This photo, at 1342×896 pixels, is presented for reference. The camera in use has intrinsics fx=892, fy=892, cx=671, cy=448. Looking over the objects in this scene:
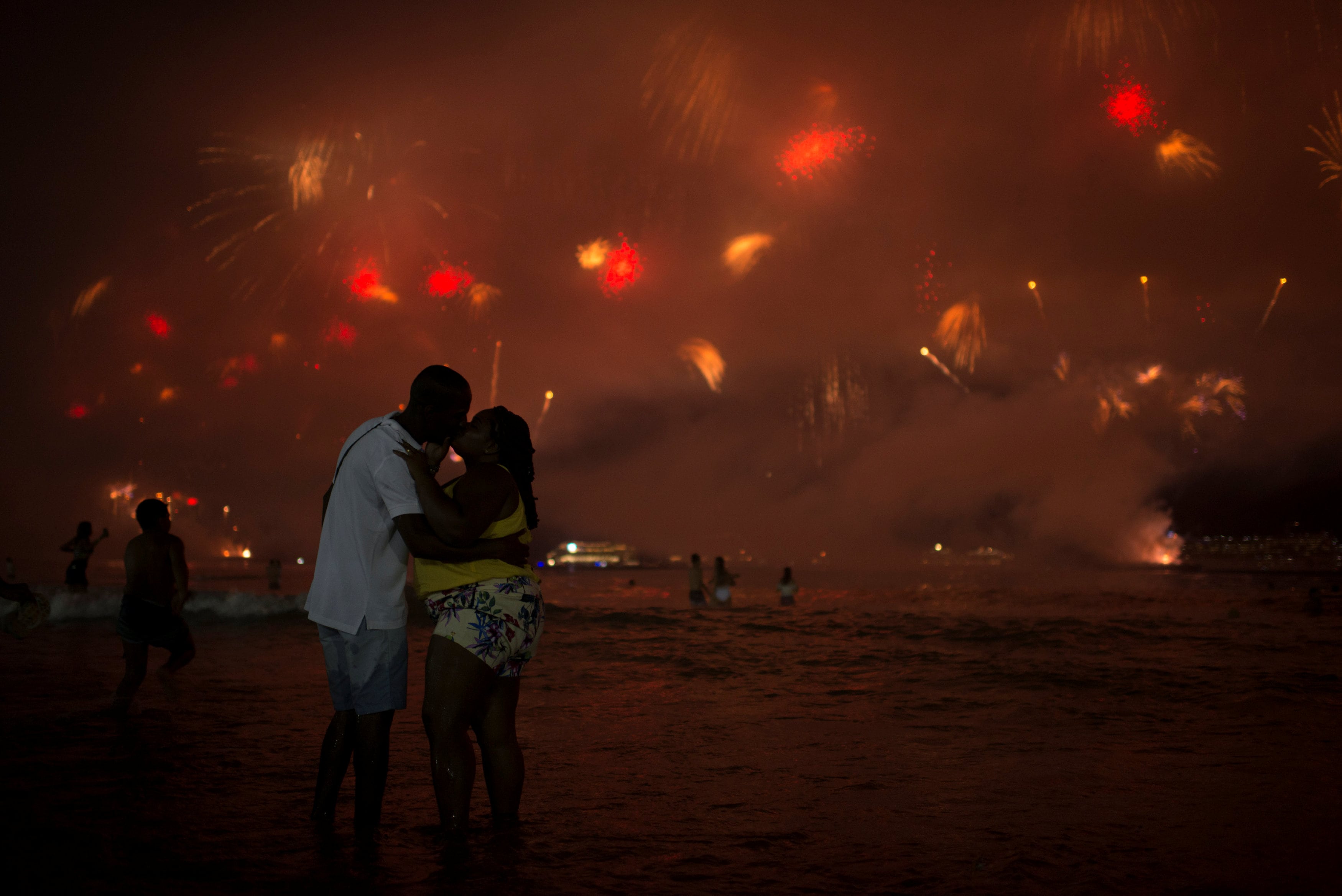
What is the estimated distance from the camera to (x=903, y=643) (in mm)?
15320

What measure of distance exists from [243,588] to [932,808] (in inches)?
1758

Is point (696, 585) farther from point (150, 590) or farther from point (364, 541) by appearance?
point (364, 541)

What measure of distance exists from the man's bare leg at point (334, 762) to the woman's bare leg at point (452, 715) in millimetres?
466

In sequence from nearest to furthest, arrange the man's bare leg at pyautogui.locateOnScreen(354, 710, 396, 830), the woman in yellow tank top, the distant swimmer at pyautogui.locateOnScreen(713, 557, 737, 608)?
the woman in yellow tank top, the man's bare leg at pyautogui.locateOnScreen(354, 710, 396, 830), the distant swimmer at pyautogui.locateOnScreen(713, 557, 737, 608)

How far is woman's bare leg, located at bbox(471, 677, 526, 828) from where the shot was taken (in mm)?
3939

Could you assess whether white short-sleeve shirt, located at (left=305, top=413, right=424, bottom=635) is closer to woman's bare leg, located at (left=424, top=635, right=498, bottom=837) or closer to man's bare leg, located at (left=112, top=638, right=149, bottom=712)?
woman's bare leg, located at (left=424, top=635, right=498, bottom=837)

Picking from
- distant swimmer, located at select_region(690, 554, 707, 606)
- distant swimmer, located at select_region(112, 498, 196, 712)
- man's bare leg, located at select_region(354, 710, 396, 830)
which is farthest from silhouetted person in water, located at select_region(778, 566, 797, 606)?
man's bare leg, located at select_region(354, 710, 396, 830)

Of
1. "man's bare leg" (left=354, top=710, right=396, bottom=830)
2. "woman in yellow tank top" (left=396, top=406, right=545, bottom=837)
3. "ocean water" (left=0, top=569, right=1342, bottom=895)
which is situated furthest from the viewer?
"man's bare leg" (left=354, top=710, right=396, bottom=830)

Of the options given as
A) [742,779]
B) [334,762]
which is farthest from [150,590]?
[742,779]

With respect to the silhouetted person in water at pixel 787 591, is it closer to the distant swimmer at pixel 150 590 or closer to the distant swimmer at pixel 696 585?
the distant swimmer at pixel 696 585

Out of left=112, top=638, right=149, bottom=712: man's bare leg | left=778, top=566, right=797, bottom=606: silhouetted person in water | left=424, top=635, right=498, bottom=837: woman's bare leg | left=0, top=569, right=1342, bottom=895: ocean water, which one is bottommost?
left=778, top=566, right=797, bottom=606: silhouetted person in water

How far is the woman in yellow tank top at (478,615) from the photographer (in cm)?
370

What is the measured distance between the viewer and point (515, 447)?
13.1 ft

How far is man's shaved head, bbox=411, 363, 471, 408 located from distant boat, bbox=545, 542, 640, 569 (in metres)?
143
